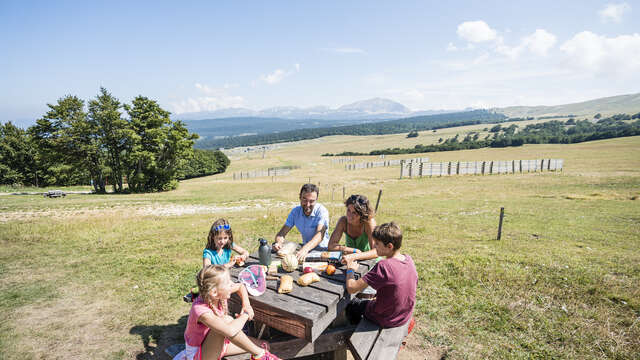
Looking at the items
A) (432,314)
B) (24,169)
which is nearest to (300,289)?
(432,314)

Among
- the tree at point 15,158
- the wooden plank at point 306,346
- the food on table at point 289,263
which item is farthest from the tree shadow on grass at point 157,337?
the tree at point 15,158

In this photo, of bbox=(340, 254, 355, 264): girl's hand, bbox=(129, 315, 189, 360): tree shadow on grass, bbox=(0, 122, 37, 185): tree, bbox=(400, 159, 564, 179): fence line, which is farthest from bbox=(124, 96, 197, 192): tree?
bbox=(340, 254, 355, 264): girl's hand

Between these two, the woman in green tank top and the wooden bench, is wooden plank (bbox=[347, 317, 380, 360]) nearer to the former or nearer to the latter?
the wooden bench

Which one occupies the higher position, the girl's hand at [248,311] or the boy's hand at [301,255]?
the boy's hand at [301,255]

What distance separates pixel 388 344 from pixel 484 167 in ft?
140

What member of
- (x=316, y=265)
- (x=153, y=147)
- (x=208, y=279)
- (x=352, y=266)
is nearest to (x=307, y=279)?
(x=316, y=265)

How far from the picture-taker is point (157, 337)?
5352mm

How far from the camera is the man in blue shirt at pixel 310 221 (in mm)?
5785

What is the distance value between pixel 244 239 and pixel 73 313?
5.55 m

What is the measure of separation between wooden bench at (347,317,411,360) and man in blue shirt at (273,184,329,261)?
6.47 feet

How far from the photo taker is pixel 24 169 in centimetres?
4731

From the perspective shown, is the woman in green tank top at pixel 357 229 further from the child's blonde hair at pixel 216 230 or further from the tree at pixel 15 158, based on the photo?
the tree at pixel 15 158

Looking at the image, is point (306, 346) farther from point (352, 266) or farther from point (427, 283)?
point (427, 283)

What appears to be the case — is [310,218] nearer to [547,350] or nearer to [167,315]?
[167,315]
